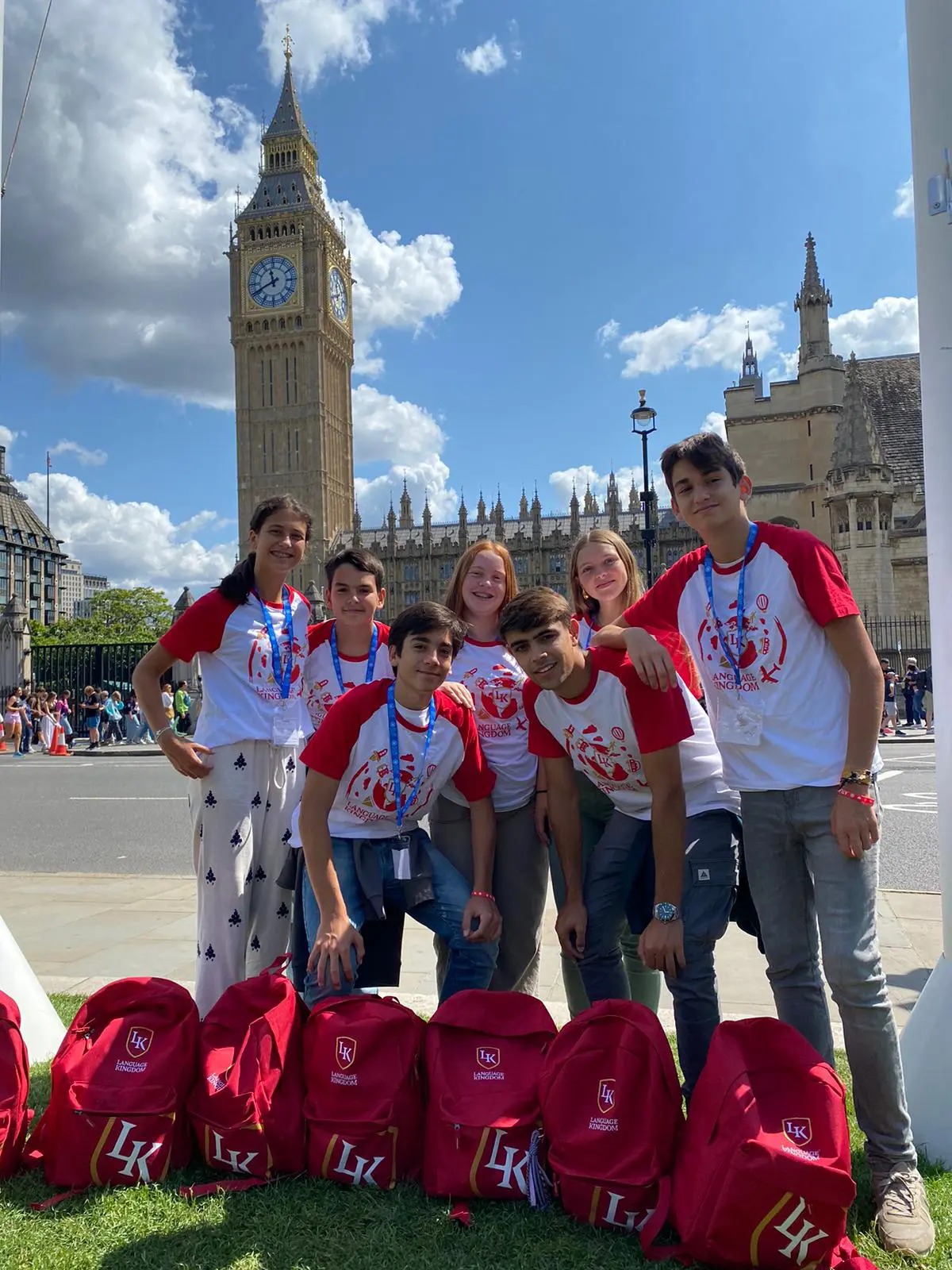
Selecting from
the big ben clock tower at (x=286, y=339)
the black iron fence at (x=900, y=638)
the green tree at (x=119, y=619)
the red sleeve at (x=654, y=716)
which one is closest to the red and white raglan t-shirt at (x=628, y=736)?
the red sleeve at (x=654, y=716)

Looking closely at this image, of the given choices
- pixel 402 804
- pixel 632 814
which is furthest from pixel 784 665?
pixel 402 804

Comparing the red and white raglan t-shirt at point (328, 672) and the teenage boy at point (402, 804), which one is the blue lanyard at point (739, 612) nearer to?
the teenage boy at point (402, 804)

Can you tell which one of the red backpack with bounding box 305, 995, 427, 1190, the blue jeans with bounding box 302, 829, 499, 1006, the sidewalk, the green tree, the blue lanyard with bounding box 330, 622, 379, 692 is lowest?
the sidewalk

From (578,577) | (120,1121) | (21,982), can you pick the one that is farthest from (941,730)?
(21,982)

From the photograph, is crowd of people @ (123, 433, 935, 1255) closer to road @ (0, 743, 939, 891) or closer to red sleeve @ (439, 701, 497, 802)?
red sleeve @ (439, 701, 497, 802)

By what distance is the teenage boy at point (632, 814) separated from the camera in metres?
2.52

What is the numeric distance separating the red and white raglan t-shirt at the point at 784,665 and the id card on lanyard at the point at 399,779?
920mm

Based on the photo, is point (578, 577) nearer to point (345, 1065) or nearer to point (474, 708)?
point (474, 708)

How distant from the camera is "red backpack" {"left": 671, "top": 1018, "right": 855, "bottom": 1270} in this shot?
1.99 meters

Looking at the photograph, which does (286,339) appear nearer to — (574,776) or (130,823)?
(130,823)

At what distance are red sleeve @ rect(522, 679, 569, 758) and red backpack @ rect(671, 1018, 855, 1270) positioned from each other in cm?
98

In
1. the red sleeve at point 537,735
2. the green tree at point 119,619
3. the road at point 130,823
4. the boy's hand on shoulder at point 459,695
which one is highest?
the green tree at point 119,619

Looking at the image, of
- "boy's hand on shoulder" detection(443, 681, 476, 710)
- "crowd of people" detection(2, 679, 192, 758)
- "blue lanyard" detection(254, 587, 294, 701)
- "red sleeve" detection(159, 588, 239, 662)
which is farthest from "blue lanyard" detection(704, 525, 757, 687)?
"crowd of people" detection(2, 679, 192, 758)

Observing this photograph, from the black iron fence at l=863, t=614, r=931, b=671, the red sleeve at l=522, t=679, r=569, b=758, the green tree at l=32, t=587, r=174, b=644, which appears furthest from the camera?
the green tree at l=32, t=587, r=174, b=644
